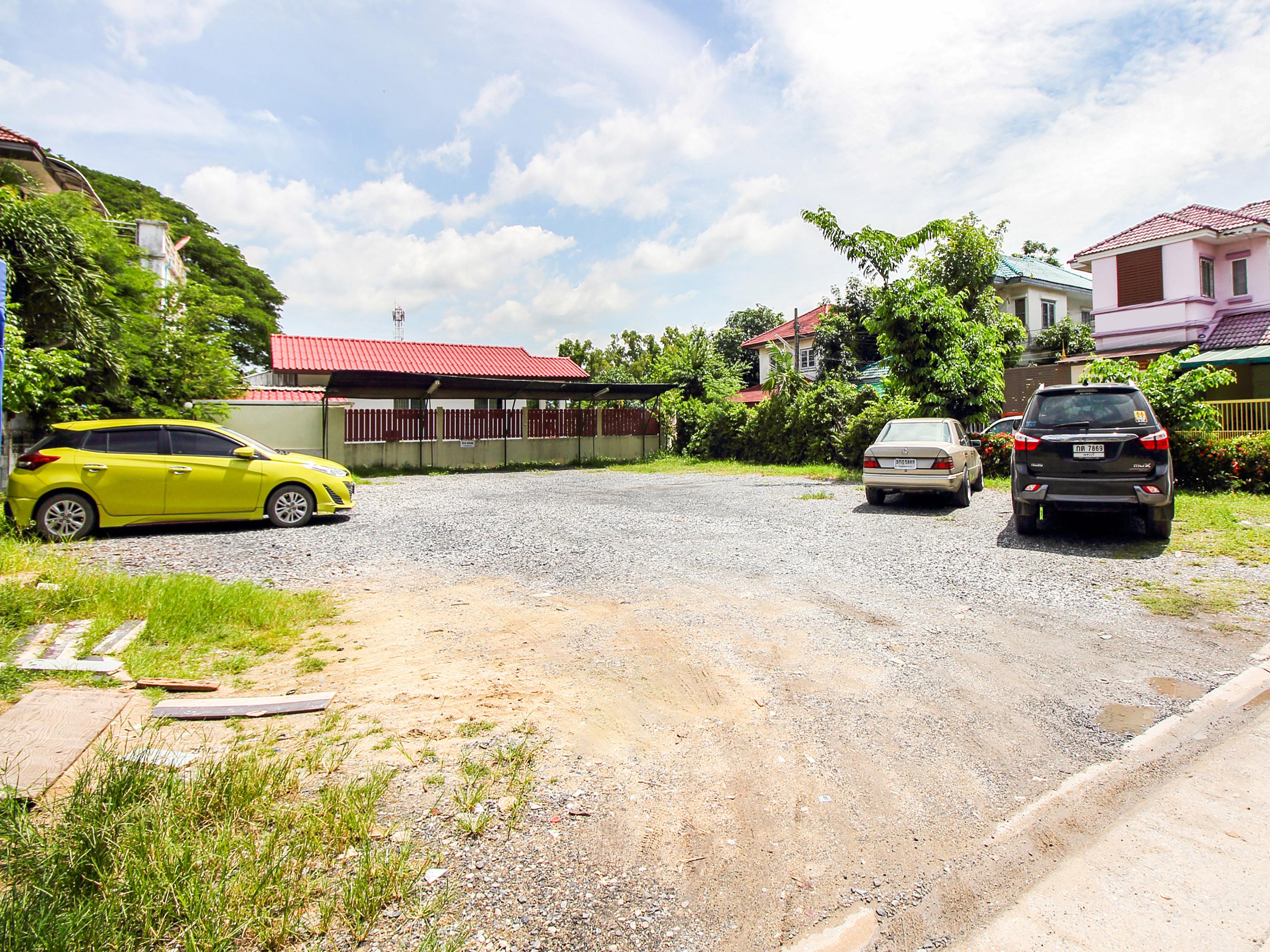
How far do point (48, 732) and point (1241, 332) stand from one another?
28.7 meters

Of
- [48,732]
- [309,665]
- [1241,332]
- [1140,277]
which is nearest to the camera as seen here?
[48,732]

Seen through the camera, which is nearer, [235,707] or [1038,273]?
[235,707]

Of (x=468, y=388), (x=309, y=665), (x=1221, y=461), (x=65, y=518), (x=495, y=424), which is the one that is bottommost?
(x=309, y=665)

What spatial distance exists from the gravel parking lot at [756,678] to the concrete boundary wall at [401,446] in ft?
39.7

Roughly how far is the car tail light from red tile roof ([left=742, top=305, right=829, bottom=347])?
3520 centimetres

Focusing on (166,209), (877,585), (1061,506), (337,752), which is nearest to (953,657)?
(877,585)

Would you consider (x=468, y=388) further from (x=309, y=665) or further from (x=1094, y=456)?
(x=309, y=665)

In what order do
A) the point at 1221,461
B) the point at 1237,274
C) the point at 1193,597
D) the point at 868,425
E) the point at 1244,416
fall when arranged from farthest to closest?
1. the point at 1237,274
2. the point at 868,425
3. the point at 1244,416
4. the point at 1221,461
5. the point at 1193,597

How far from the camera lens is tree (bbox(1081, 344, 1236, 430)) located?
40.2ft

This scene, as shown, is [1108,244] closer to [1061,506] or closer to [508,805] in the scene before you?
[1061,506]

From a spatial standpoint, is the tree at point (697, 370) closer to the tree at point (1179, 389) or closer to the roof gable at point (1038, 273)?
the roof gable at point (1038, 273)

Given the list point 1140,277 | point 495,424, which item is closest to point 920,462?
point 495,424

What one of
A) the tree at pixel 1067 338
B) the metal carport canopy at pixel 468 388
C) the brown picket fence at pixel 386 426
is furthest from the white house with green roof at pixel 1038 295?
the brown picket fence at pixel 386 426

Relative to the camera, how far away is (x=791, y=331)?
42062 mm
